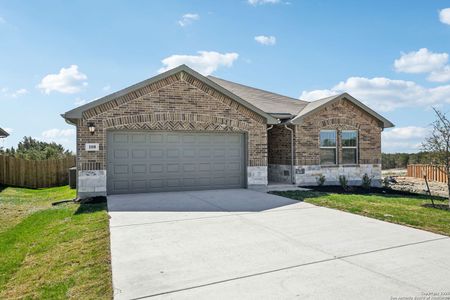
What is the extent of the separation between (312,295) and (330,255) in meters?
1.58

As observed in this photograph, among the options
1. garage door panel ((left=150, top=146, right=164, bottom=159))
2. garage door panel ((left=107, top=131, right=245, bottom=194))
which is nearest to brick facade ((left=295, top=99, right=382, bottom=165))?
garage door panel ((left=107, top=131, right=245, bottom=194))

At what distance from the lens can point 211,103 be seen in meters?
13.2

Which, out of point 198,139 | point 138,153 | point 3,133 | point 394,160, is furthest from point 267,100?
point 394,160

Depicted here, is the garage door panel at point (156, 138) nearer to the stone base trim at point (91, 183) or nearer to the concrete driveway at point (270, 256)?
the stone base trim at point (91, 183)

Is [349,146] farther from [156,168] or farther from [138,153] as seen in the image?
[138,153]

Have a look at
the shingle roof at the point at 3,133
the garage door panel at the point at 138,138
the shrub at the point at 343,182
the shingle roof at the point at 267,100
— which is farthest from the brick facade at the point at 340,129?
the shingle roof at the point at 3,133

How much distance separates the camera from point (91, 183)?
11539mm

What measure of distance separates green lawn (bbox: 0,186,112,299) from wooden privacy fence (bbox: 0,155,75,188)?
29.1 feet

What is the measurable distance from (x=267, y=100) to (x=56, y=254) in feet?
47.6

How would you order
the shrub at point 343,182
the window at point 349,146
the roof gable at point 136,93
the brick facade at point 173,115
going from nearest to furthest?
the roof gable at point 136,93 → the brick facade at point 173,115 → the shrub at point 343,182 → the window at point 349,146

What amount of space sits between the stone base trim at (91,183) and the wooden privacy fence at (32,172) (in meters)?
8.68

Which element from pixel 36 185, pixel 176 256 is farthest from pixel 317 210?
pixel 36 185

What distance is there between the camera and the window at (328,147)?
15938 mm

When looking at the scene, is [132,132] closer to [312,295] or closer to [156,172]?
[156,172]
